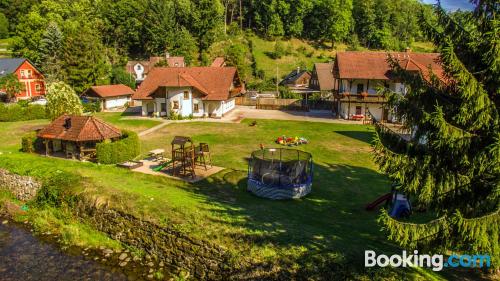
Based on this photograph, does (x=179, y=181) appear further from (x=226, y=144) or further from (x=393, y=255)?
(x=393, y=255)

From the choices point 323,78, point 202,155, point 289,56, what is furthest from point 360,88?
point 289,56

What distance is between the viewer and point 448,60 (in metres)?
9.80

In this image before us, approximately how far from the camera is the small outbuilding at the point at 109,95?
5406cm

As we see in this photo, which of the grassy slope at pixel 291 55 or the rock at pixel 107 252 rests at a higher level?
the grassy slope at pixel 291 55

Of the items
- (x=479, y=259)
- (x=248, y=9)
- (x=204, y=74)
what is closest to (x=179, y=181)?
(x=479, y=259)

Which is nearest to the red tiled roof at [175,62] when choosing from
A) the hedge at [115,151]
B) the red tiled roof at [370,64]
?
the red tiled roof at [370,64]

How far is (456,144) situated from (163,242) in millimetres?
12485

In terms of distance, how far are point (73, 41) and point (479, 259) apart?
61910 mm

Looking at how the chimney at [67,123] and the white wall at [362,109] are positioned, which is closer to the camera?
the chimney at [67,123]

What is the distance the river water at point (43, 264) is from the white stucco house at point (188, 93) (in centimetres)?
2936

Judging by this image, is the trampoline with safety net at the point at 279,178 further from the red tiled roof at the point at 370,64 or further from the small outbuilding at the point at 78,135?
the red tiled roof at the point at 370,64

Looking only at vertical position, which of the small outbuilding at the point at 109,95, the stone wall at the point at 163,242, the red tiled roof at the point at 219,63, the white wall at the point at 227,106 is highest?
the red tiled roof at the point at 219,63

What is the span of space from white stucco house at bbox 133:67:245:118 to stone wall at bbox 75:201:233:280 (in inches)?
1091

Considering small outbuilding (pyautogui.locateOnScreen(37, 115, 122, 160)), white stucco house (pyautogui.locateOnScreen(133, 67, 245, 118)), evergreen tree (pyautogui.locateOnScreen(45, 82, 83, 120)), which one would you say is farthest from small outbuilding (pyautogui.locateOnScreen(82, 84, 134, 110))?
small outbuilding (pyautogui.locateOnScreen(37, 115, 122, 160))
